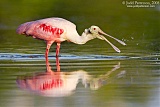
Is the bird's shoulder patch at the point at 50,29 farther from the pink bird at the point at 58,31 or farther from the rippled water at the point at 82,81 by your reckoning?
the rippled water at the point at 82,81

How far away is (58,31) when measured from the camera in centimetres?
1497

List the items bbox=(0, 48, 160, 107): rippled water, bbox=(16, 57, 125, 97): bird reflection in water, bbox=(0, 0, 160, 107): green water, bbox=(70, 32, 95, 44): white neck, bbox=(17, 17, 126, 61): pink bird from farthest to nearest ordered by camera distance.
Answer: bbox=(70, 32, 95, 44): white neck < bbox=(17, 17, 126, 61): pink bird < bbox=(16, 57, 125, 97): bird reflection in water < bbox=(0, 0, 160, 107): green water < bbox=(0, 48, 160, 107): rippled water

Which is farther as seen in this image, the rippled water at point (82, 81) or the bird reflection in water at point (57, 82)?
the bird reflection in water at point (57, 82)

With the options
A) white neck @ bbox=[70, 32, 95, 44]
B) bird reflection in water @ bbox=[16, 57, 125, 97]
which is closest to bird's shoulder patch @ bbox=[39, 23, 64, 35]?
white neck @ bbox=[70, 32, 95, 44]

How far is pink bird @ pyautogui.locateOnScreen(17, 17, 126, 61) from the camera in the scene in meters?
14.9

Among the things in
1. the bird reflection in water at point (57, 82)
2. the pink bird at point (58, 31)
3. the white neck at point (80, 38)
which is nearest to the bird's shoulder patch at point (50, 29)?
the pink bird at point (58, 31)

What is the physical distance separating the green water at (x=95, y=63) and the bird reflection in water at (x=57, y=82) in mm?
17

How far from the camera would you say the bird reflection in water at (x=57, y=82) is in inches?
400

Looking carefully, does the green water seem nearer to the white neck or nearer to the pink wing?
the white neck

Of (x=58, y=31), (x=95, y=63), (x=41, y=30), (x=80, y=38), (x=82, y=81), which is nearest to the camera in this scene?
(x=82, y=81)

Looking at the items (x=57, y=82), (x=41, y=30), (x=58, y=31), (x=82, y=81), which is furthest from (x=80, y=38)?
(x=57, y=82)

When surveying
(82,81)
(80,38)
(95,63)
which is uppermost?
(80,38)

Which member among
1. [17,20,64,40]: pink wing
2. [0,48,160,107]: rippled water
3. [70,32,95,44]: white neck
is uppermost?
[17,20,64,40]: pink wing

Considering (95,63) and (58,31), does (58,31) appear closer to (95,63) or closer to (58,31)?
(58,31)
